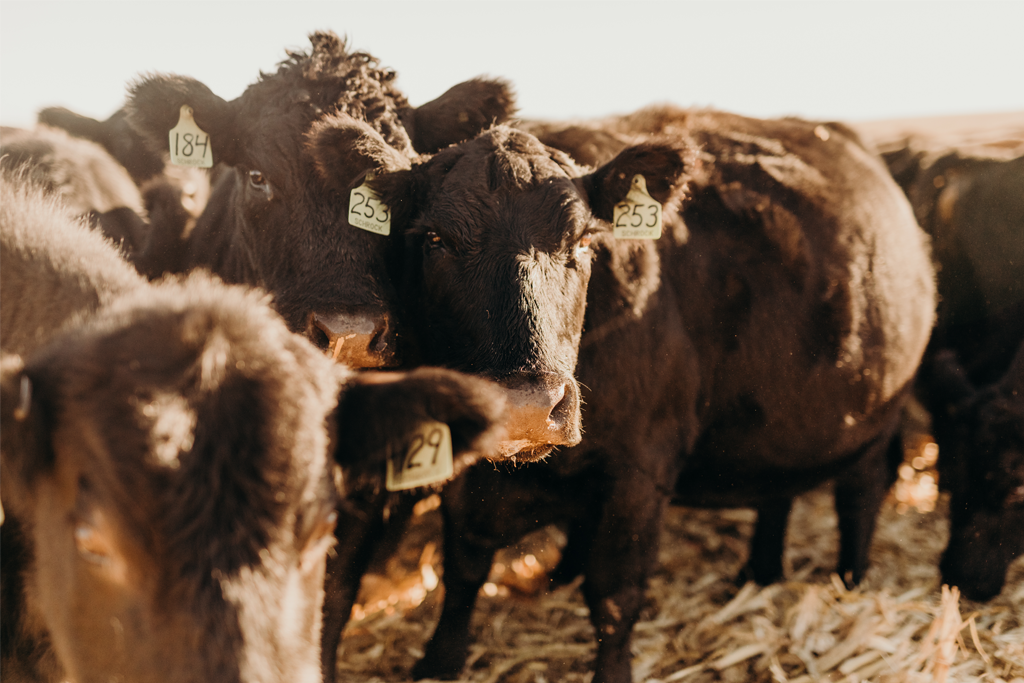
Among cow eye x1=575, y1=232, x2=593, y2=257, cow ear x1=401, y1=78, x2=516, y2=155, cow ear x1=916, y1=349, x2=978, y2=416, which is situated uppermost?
cow ear x1=401, y1=78, x2=516, y2=155

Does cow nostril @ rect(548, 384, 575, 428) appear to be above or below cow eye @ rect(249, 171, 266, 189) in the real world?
below

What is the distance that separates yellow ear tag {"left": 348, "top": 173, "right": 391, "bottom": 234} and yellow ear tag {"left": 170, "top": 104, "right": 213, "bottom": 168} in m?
0.91

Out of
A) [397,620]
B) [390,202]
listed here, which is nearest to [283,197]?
[390,202]

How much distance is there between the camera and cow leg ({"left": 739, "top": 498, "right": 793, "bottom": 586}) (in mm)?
4832

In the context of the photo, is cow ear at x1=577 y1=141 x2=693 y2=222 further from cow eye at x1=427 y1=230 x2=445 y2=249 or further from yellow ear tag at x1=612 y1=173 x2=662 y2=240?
cow eye at x1=427 y1=230 x2=445 y2=249

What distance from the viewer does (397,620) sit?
4.39 m

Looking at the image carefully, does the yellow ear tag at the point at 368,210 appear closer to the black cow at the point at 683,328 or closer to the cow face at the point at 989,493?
the black cow at the point at 683,328

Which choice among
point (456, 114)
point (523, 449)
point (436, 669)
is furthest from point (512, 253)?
point (436, 669)

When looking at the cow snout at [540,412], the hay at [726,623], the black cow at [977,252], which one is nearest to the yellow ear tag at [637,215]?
the cow snout at [540,412]

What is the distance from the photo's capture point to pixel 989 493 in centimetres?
424

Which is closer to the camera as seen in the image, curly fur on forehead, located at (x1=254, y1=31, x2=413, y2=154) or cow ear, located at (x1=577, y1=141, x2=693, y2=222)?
cow ear, located at (x1=577, y1=141, x2=693, y2=222)

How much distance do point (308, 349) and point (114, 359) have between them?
484 millimetres

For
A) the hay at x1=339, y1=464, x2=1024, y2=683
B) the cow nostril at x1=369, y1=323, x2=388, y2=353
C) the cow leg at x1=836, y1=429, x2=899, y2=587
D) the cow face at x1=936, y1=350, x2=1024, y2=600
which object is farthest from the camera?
the cow leg at x1=836, y1=429, x2=899, y2=587

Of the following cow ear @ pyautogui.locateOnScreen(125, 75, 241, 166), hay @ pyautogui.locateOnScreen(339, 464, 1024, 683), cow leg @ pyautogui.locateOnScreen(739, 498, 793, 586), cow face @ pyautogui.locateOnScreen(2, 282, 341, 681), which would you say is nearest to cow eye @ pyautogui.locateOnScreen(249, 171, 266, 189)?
cow ear @ pyautogui.locateOnScreen(125, 75, 241, 166)
